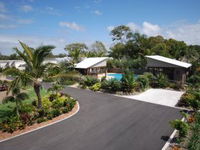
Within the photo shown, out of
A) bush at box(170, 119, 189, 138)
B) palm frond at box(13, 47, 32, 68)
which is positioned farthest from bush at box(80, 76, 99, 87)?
bush at box(170, 119, 189, 138)

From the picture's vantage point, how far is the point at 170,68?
2425cm

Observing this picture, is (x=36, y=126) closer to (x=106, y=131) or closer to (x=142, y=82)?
(x=106, y=131)

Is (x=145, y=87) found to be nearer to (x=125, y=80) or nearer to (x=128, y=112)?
(x=125, y=80)

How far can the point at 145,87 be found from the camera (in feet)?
69.4

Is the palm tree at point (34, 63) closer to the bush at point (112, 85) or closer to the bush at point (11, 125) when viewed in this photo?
the bush at point (11, 125)

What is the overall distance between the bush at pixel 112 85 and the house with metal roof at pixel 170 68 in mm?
9195

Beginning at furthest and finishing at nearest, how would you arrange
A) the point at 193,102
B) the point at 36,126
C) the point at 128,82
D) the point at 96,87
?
the point at 96,87, the point at 128,82, the point at 193,102, the point at 36,126

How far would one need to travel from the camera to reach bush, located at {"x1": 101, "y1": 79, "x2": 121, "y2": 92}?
1939 cm

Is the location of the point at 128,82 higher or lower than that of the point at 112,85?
higher

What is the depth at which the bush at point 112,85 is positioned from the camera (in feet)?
63.6

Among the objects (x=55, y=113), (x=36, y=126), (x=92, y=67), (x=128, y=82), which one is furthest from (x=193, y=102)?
(x=92, y=67)

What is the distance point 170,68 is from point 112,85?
10.9 metres

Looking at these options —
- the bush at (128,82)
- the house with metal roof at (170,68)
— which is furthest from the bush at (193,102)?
the house with metal roof at (170,68)

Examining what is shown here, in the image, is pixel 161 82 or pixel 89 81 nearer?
pixel 161 82
